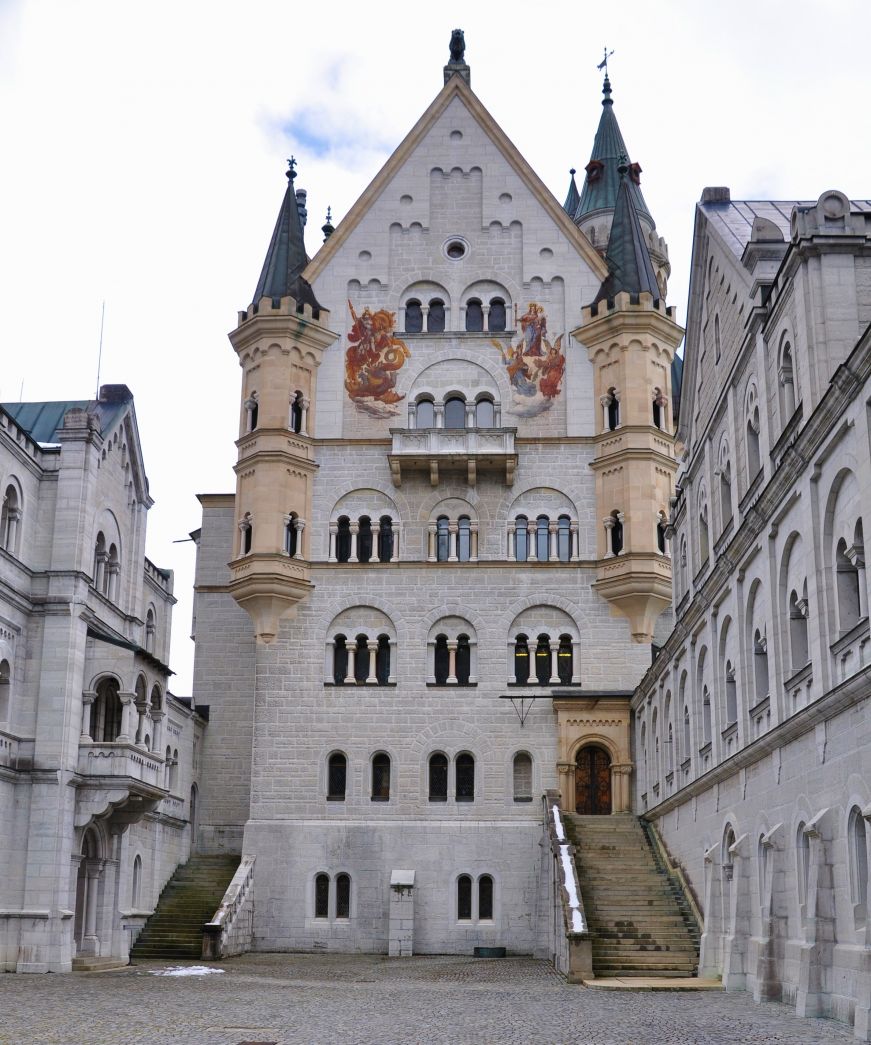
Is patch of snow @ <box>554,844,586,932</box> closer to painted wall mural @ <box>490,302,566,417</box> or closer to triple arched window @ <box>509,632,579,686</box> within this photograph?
triple arched window @ <box>509,632,579,686</box>

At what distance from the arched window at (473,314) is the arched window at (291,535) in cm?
1044

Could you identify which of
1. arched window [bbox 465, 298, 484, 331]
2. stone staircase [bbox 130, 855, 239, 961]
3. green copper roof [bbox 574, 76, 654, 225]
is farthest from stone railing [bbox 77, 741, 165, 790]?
green copper roof [bbox 574, 76, 654, 225]

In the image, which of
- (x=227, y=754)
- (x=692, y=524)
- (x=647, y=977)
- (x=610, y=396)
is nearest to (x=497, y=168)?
(x=610, y=396)

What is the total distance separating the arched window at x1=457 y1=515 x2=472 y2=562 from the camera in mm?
50562

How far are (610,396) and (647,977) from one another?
25291 mm

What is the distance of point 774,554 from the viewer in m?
26.4

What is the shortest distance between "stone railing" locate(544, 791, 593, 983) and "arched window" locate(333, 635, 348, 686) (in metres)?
9.69

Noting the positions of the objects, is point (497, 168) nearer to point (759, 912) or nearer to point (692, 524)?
point (692, 524)

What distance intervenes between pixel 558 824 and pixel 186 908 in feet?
45.6

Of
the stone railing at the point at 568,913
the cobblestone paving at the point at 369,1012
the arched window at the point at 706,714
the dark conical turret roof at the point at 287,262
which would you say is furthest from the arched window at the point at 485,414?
the cobblestone paving at the point at 369,1012

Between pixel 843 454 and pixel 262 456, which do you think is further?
pixel 262 456

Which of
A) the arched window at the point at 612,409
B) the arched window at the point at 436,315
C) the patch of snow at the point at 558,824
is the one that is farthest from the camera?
the arched window at the point at 436,315

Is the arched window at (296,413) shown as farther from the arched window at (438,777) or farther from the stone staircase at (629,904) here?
→ the stone staircase at (629,904)

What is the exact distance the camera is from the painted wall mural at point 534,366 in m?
51.6
